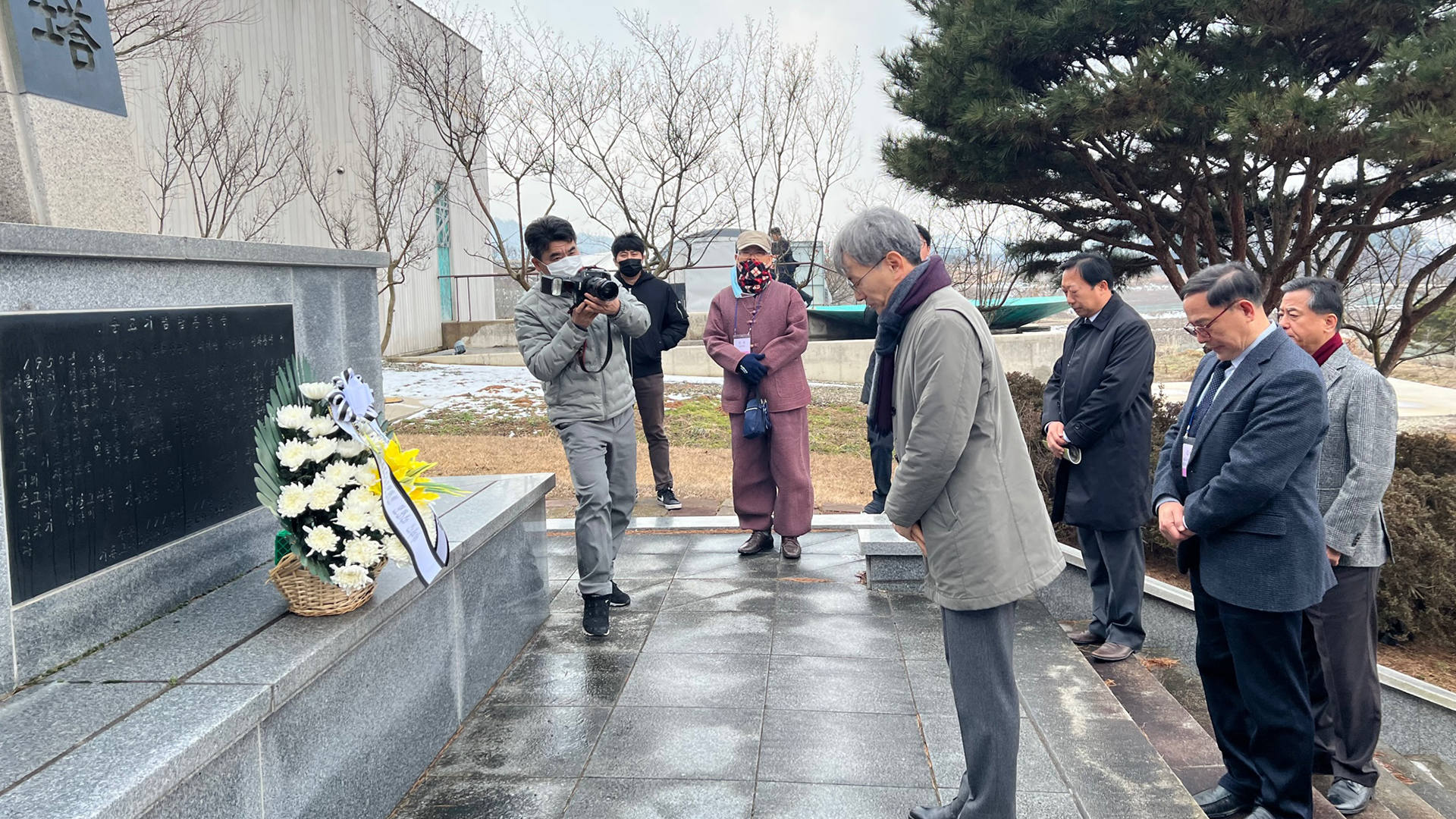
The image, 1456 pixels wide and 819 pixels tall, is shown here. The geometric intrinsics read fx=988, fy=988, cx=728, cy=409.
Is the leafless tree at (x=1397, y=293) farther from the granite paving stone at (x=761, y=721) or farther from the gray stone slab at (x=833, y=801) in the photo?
the gray stone slab at (x=833, y=801)

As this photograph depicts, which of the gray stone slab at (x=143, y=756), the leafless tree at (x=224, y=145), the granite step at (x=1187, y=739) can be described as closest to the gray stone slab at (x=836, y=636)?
the granite step at (x=1187, y=739)

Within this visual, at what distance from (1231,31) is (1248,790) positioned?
5.52 m

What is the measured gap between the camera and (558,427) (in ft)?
14.7

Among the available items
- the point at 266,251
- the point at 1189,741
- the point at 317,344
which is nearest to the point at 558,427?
the point at 317,344

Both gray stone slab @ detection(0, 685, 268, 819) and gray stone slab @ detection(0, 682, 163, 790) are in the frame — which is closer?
gray stone slab @ detection(0, 685, 268, 819)

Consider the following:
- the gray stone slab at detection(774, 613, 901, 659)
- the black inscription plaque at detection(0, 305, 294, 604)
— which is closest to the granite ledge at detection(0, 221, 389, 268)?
the black inscription plaque at detection(0, 305, 294, 604)

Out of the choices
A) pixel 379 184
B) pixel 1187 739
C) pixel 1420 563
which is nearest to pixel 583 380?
pixel 1187 739

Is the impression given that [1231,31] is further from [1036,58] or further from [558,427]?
[558,427]

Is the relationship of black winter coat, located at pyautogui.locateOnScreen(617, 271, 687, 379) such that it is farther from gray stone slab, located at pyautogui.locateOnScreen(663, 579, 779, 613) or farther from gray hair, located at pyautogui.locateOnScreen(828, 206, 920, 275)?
gray hair, located at pyautogui.locateOnScreen(828, 206, 920, 275)

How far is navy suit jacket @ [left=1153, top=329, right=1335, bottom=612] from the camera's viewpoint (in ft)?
9.21

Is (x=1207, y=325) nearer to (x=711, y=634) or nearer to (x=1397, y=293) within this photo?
→ (x=711, y=634)

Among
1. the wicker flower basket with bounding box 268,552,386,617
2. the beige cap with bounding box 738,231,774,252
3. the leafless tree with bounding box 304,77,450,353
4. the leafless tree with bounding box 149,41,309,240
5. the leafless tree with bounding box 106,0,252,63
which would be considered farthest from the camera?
the leafless tree with bounding box 304,77,450,353

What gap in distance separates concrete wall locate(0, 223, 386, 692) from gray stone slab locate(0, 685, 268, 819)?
0.46 meters

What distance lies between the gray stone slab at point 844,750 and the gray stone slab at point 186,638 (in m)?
1.59
